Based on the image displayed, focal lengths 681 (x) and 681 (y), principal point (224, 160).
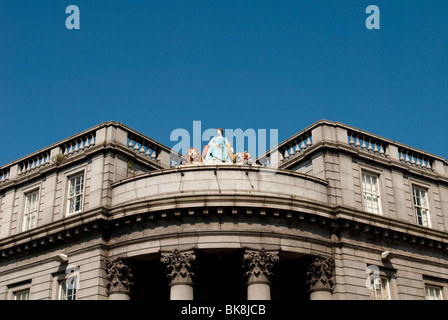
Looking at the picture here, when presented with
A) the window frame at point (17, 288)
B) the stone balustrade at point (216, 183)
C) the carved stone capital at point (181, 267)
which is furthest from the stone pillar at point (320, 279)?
the window frame at point (17, 288)

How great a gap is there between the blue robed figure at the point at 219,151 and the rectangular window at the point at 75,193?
20.5 feet

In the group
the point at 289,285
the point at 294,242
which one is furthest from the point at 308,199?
the point at 289,285

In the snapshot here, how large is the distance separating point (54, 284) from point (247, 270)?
927 centimetres

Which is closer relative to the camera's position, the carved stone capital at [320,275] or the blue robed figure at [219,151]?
the carved stone capital at [320,275]

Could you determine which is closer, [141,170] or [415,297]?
[415,297]

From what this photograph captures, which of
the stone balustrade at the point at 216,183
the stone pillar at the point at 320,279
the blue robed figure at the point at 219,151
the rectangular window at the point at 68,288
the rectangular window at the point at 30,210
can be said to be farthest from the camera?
the rectangular window at the point at 30,210

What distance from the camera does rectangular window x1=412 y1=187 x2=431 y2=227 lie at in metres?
34.7

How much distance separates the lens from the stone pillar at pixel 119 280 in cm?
2939

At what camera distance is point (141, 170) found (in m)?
34.0

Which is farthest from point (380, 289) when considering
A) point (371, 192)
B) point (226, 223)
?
point (226, 223)

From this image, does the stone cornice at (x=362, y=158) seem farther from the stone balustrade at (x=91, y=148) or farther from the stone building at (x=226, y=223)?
the stone balustrade at (x=91, y=148)

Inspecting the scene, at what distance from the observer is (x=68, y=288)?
30.8m
